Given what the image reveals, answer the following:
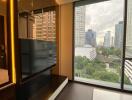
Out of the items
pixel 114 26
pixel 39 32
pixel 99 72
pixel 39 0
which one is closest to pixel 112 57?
pixel 99 72

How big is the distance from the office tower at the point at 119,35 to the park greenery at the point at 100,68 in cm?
15

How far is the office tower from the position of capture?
131 inches

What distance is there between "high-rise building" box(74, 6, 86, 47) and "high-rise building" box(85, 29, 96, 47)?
0.41 feet

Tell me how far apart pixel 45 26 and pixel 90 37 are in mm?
1340

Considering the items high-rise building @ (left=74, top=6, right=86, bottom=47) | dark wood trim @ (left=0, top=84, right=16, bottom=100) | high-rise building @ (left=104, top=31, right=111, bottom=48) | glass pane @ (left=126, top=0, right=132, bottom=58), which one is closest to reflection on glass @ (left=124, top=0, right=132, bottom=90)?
glass pane @ (left=126, top=0, right=132, bottom=58)

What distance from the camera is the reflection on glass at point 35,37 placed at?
7.36 feet

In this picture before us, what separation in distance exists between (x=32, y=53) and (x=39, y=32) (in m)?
0.65

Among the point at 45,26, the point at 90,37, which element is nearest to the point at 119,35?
the point at 90,37

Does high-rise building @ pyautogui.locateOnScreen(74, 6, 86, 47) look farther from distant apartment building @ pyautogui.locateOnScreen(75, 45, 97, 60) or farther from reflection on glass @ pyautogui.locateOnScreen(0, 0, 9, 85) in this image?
reflection on glass @ pyautogui.locateOnScreen(0, 0, 9, 85)

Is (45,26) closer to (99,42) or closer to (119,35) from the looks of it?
(99,42)

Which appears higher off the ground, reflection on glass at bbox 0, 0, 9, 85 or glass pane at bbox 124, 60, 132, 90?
reflection on glass at bbox 0, 0, 9, 85

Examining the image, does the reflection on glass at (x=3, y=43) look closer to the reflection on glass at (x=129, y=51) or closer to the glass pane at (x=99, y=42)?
the glass pane at (x=99, y=42)

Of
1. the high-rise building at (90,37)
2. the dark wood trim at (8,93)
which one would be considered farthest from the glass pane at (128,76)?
the dark wood trim at (8,93)

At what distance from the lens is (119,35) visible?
3371 mm
